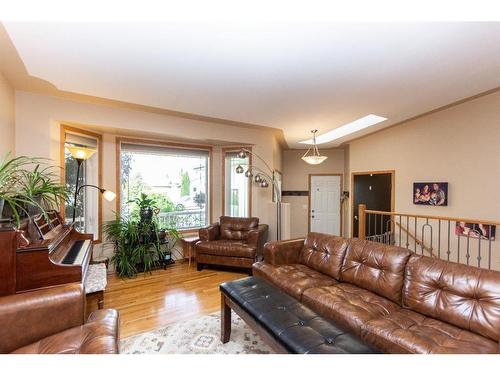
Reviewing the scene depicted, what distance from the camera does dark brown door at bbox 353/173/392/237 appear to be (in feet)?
16.7

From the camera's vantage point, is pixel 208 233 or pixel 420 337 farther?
pixel 208 233

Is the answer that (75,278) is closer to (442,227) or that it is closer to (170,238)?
(170,238)

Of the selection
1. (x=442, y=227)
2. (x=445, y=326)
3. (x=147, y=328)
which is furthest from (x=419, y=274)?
(x=442, y=227)

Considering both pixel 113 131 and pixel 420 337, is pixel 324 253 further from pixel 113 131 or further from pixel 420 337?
pixel 113 131

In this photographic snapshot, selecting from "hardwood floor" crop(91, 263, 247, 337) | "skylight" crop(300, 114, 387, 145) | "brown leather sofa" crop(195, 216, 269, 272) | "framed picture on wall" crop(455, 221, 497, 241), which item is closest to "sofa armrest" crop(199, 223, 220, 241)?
"brown leather sofa" crop(195, 216, 269, 272)

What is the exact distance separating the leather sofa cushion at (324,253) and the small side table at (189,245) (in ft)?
6.51

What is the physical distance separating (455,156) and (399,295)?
3.31 meters

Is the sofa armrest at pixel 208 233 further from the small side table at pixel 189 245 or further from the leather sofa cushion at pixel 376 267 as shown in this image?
the leather sofa cushion at pixel 376 267

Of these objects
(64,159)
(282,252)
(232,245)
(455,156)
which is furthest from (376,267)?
(64,159)

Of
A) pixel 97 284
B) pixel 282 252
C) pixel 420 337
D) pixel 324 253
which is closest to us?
pixel 420 337

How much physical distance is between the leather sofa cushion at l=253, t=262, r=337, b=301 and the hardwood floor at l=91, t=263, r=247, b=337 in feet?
2.29

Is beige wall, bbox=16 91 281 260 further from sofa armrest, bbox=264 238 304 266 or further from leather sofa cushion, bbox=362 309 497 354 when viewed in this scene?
leather sofa cushion, bbox=362 309 497 354

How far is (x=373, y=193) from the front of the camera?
5.39m
